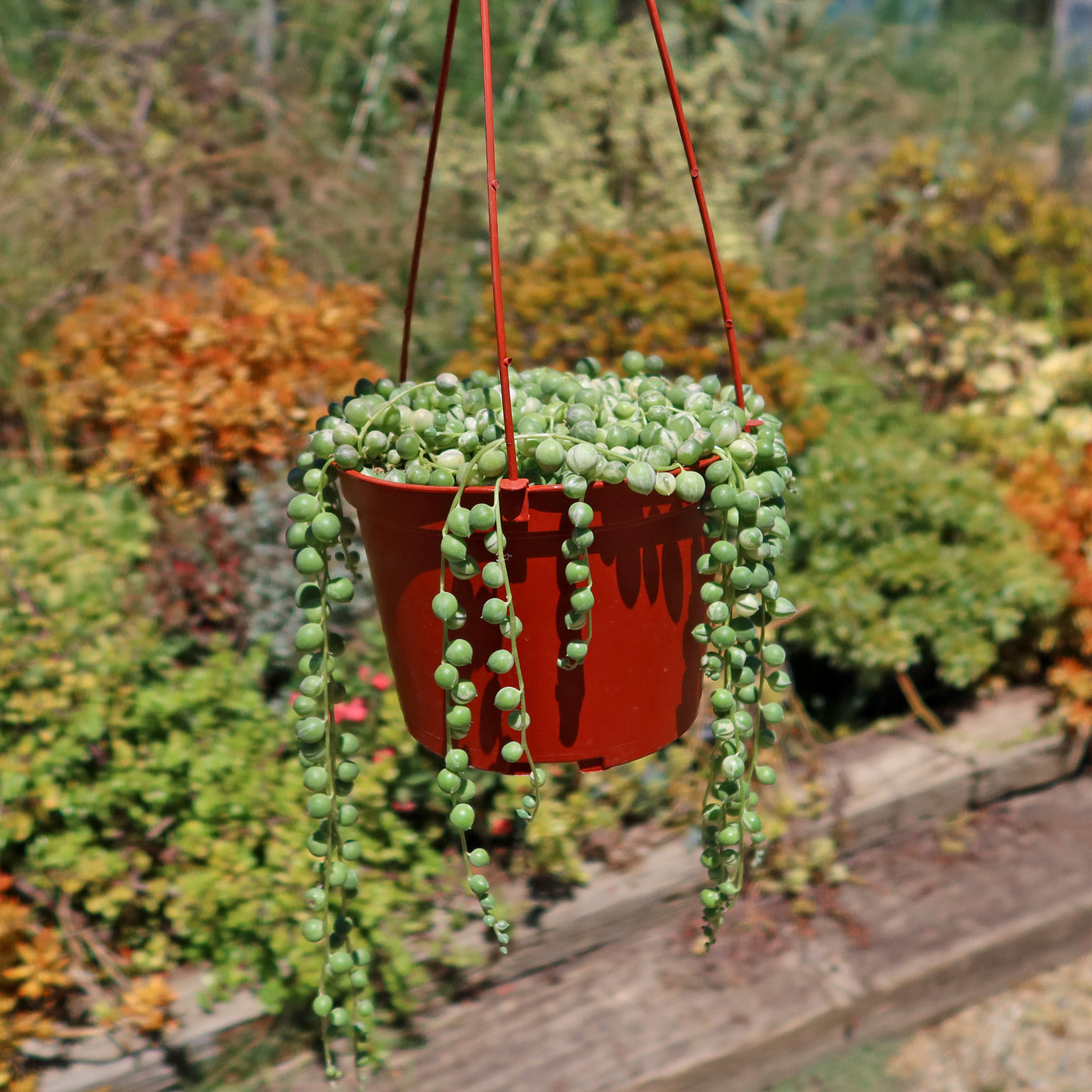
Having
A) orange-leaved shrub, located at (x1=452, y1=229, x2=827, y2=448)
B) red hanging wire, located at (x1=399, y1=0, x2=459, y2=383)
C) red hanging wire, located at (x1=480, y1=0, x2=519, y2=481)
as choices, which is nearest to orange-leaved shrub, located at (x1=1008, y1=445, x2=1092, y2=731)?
orange-leaved shrub, located at (x1=452, y1=229, x2=827, y2=448)

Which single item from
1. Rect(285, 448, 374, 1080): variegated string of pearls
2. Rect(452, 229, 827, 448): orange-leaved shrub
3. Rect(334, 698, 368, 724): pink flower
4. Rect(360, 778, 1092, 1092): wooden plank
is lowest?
Rect(360, 778, 1092, 1092): wooden plank

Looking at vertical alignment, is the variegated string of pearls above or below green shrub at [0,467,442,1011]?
above

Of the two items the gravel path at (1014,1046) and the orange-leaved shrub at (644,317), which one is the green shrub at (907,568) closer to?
the orange-leaved shrub at (644,317)

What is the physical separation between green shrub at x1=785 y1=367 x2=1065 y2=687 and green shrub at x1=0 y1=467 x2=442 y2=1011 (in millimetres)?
1387

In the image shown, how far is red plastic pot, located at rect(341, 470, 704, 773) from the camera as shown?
1021 mm

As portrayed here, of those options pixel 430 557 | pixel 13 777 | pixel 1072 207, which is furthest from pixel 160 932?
pixel 1072 207

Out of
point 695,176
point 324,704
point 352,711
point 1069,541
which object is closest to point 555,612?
point 324,704

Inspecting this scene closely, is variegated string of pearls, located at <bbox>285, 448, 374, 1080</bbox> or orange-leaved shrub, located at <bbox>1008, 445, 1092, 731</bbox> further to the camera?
orange-leaved shrub, located at <bbox>1008, 445, 1092, 731</bbox>

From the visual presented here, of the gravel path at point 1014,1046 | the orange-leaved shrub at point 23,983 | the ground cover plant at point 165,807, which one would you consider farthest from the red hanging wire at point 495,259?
the gravel path at point 1014,1046

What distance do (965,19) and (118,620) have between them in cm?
1091

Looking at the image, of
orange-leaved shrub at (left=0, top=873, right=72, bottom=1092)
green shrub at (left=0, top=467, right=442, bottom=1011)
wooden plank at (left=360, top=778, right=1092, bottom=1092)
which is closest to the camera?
orange-leaved shrub at (left=0, top=873, right=72, bottom=1092)

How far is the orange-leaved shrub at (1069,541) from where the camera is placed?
9.76 ft

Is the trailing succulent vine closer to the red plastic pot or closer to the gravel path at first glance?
the red plastic pot

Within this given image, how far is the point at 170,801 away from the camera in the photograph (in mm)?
2199
